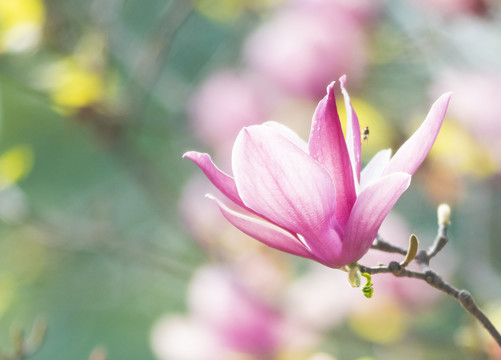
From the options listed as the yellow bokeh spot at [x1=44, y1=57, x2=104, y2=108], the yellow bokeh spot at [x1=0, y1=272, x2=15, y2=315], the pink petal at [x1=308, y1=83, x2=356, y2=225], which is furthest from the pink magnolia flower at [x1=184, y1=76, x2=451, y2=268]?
the yellow bokeh spot at [x1=0, y1=272, x2=15, y2=315]

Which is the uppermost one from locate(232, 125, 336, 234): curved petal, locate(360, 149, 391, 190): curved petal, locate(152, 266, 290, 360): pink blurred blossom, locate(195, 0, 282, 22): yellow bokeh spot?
locate(360, 149, 391, 190): curved petal

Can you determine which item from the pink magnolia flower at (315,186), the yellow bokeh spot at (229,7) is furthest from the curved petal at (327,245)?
the yellow bokeh spot at (229,7)

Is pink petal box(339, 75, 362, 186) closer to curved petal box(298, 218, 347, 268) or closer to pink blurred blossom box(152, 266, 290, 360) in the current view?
curved petal box(298, 218, 347, 268)

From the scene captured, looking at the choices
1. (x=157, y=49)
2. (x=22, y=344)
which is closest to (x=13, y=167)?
(x=157, y=49)

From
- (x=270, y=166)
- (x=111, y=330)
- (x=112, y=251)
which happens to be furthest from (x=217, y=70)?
(x=111, y=330)

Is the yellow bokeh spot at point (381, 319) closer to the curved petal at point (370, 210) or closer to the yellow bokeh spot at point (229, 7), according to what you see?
the yellow bokeh spot at point (229, 7)

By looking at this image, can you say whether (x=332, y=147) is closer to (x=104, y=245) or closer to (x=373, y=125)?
(x=373, y=125)
